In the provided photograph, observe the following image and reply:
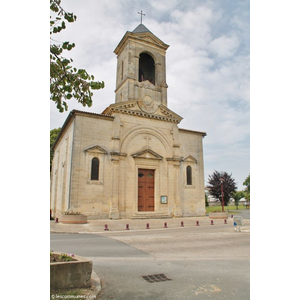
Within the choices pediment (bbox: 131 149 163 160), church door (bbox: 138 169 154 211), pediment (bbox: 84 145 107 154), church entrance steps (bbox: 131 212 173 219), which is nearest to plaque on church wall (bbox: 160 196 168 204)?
church door (bbox: 138 169 154 211)

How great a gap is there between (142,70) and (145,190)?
12.9 metres

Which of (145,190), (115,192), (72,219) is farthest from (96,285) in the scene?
(145,190)

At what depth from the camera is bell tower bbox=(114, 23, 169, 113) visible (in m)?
23.9

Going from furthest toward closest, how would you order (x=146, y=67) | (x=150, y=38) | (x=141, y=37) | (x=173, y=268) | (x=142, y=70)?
(x=146, y=67), (x=142, y=70), (x=150, y=38), (x=141, y=37), (x=173, y=268)

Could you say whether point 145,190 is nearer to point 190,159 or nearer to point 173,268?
point 190,159

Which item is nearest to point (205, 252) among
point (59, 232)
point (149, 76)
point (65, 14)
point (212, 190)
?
point (65, 14)

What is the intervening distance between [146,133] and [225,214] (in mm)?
9739

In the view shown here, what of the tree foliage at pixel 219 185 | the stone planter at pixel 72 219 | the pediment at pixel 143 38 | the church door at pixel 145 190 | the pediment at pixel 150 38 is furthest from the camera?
the tree foliage at pixel 219 185

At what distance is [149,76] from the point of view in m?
27.2

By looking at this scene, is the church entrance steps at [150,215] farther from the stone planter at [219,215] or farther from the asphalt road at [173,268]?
the asphalt road at [173,268]

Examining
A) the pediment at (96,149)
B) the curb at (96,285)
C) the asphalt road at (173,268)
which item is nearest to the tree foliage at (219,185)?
the pediment at (96,149)

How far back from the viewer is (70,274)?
4242 mm

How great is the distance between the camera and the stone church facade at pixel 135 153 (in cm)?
2000

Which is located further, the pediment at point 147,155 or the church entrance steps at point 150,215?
the pediment at point 147,155
